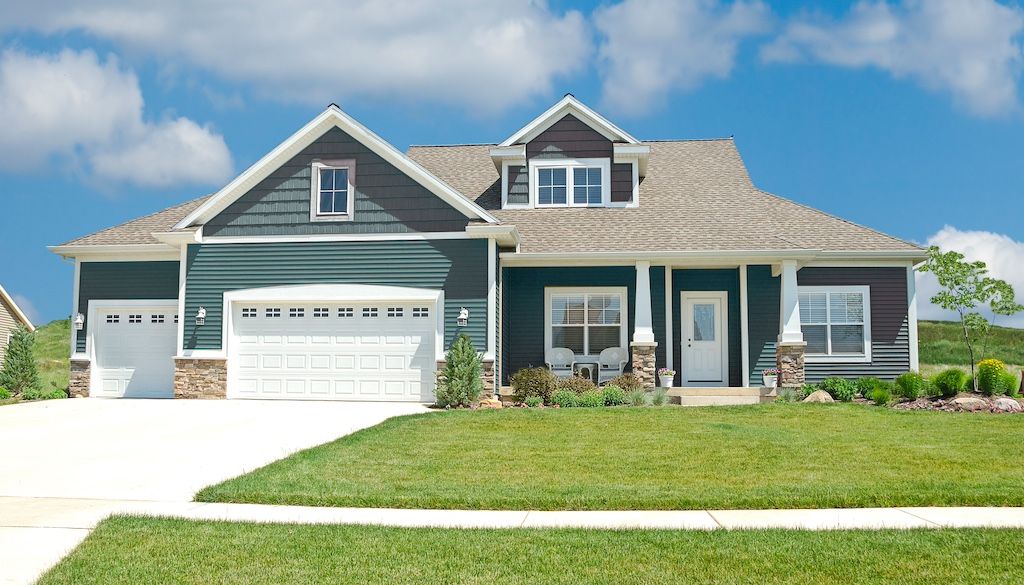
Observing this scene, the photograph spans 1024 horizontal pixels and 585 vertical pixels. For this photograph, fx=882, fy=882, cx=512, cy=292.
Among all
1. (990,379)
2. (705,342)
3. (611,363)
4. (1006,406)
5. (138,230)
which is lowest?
(1006,406)

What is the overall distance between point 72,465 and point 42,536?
3732 millimetres

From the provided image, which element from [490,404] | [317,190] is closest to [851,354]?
[490,404]

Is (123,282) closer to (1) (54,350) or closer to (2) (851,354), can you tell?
(2) (851,354)

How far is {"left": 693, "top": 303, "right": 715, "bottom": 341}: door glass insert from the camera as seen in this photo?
68.1ft

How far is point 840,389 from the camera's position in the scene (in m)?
17.7

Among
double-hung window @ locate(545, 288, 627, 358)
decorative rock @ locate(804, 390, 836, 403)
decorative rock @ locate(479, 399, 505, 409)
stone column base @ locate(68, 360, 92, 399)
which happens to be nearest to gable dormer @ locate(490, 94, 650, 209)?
double-hung window @ locate(545, 288, 627, 358)

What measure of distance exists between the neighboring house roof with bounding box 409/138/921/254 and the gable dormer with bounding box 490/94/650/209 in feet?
1.45

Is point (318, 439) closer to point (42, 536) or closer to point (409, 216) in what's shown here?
point (42, 536)

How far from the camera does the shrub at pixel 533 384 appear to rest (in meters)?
17.6

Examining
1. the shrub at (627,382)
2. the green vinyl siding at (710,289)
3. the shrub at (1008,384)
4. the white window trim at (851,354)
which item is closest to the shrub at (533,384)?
the shrub at (627,382)

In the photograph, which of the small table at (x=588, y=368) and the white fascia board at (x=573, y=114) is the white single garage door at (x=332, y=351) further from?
the white fascia board at (x=573, y=114)

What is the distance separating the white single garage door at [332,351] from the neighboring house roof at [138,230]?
3158 mm

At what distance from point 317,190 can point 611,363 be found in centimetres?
758

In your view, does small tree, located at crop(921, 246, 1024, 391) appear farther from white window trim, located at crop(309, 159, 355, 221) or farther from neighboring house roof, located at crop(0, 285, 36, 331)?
neighboring house roof, located at crop(0, 285, 36, 331)
